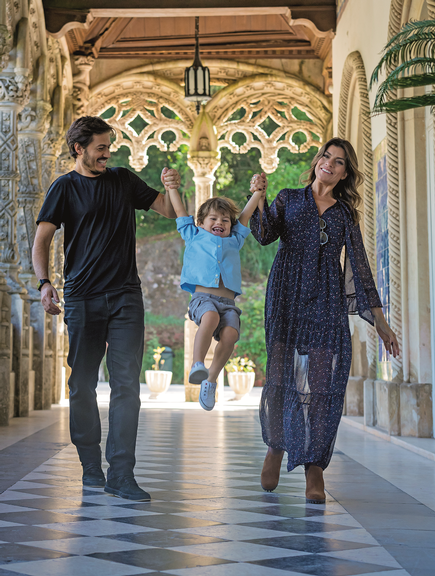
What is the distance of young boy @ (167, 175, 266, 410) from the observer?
4.36 metres

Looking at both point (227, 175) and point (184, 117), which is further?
point (227, 175)

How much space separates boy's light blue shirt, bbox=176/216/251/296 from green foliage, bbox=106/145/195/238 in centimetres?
1677

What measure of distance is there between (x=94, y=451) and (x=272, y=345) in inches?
38.1

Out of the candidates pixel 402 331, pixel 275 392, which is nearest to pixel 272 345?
pixel 275 392

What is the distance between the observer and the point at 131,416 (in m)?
3.61

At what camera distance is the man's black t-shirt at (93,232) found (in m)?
3.68

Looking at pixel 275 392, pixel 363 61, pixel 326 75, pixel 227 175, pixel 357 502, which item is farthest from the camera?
pixel 227 175

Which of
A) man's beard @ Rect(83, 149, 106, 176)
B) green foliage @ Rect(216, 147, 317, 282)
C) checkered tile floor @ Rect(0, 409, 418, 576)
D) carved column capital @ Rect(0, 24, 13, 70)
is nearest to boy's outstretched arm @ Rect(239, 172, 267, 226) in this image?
man's beard @ Rect(83, 149, 106, 176)

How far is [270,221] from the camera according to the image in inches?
150

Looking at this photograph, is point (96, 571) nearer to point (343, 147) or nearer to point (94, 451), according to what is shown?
point (94, 451)

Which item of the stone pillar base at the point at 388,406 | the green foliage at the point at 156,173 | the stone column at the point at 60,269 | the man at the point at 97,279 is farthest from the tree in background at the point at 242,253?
the man at the point at 97,279

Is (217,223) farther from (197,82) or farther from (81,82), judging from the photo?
(81,82)

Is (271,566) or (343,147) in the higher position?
(343,147)

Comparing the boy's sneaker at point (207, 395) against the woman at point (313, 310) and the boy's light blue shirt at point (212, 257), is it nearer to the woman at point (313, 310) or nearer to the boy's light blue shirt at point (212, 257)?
the woman at point (313, 310)
